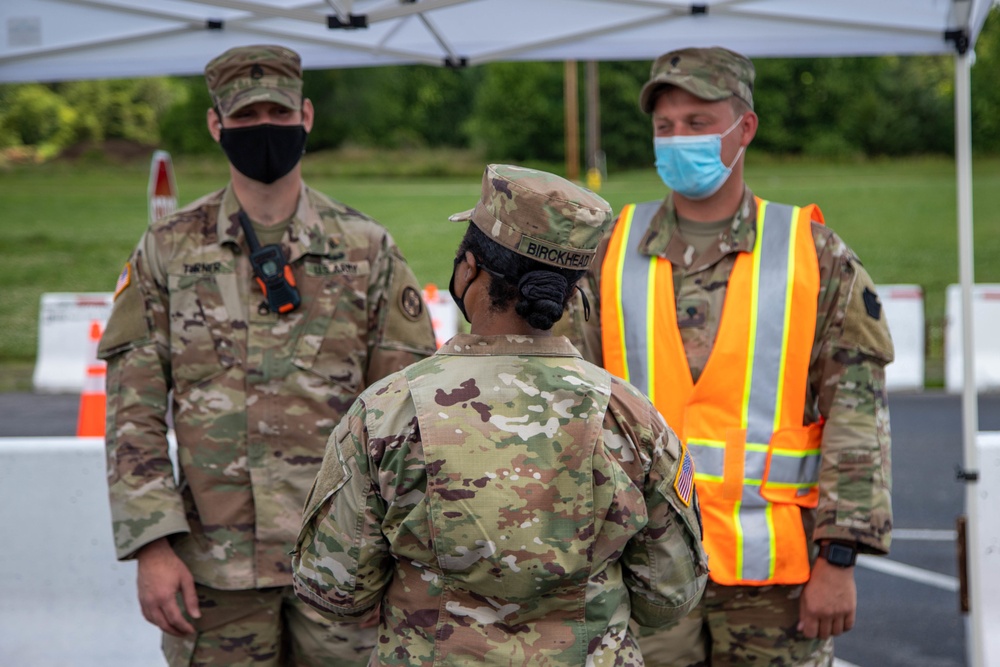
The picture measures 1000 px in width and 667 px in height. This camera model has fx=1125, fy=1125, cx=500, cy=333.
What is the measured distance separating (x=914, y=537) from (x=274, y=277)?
5.15 m

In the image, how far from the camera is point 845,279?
2953mm

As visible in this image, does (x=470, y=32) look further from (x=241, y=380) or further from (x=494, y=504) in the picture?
(x=494, y=504)

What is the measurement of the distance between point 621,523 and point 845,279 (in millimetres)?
1224

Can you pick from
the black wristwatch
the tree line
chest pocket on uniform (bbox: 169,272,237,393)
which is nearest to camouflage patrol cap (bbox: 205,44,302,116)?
chest pocket on uniform (bbox: 169,272,237,393)

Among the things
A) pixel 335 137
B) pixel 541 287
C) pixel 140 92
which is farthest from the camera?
pixel 335 137

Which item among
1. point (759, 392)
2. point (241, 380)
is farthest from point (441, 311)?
point (759, 392)

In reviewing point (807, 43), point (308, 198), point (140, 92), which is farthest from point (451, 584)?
point (140, 92)

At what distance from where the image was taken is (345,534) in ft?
6.78

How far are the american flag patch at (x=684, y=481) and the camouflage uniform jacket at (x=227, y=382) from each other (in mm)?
1176

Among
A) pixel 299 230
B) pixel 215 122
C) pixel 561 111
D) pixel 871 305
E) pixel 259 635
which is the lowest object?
pixel 259 635

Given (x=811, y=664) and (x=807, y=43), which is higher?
(x=807, y=43)

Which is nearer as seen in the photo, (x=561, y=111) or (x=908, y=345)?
(x=908, y=345)

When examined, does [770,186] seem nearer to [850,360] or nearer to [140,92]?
[140,92]

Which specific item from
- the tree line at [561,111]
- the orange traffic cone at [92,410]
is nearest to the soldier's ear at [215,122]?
the orange traffic cone at [92,410]
